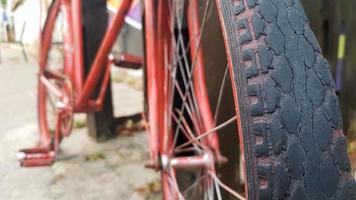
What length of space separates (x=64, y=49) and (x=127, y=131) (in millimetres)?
991

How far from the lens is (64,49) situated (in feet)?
9.00

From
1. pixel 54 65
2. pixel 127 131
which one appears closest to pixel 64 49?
pixel 54 65

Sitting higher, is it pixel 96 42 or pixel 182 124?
pixel 96 42

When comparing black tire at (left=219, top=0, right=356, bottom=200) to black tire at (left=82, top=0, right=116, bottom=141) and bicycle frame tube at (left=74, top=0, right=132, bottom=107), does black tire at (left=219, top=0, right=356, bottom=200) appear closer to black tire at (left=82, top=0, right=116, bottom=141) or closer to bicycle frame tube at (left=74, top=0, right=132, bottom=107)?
bicycle frame tube at (left=74, top=0, right=132, bottom=107)

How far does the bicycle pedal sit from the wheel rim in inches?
35.8

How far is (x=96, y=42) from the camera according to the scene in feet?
10.7

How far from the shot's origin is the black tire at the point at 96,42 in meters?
3.21

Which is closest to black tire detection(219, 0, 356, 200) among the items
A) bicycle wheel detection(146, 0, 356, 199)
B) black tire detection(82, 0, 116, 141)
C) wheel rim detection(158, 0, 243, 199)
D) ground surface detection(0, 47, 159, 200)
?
bicycle wheel detection(146, 0, 356, 199)

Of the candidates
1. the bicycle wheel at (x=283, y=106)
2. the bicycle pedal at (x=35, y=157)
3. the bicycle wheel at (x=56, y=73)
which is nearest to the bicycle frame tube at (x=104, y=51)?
the bicycle wheel at (x=56, y=73)

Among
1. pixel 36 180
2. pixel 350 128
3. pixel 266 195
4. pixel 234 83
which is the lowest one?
pixel 36 180

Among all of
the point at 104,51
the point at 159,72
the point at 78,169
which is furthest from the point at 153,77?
the point at 78,169

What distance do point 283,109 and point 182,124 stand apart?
3.81ft

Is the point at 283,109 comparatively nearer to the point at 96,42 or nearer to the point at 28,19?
the point at 96,42

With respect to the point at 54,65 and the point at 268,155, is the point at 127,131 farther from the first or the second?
the point at 268,155
